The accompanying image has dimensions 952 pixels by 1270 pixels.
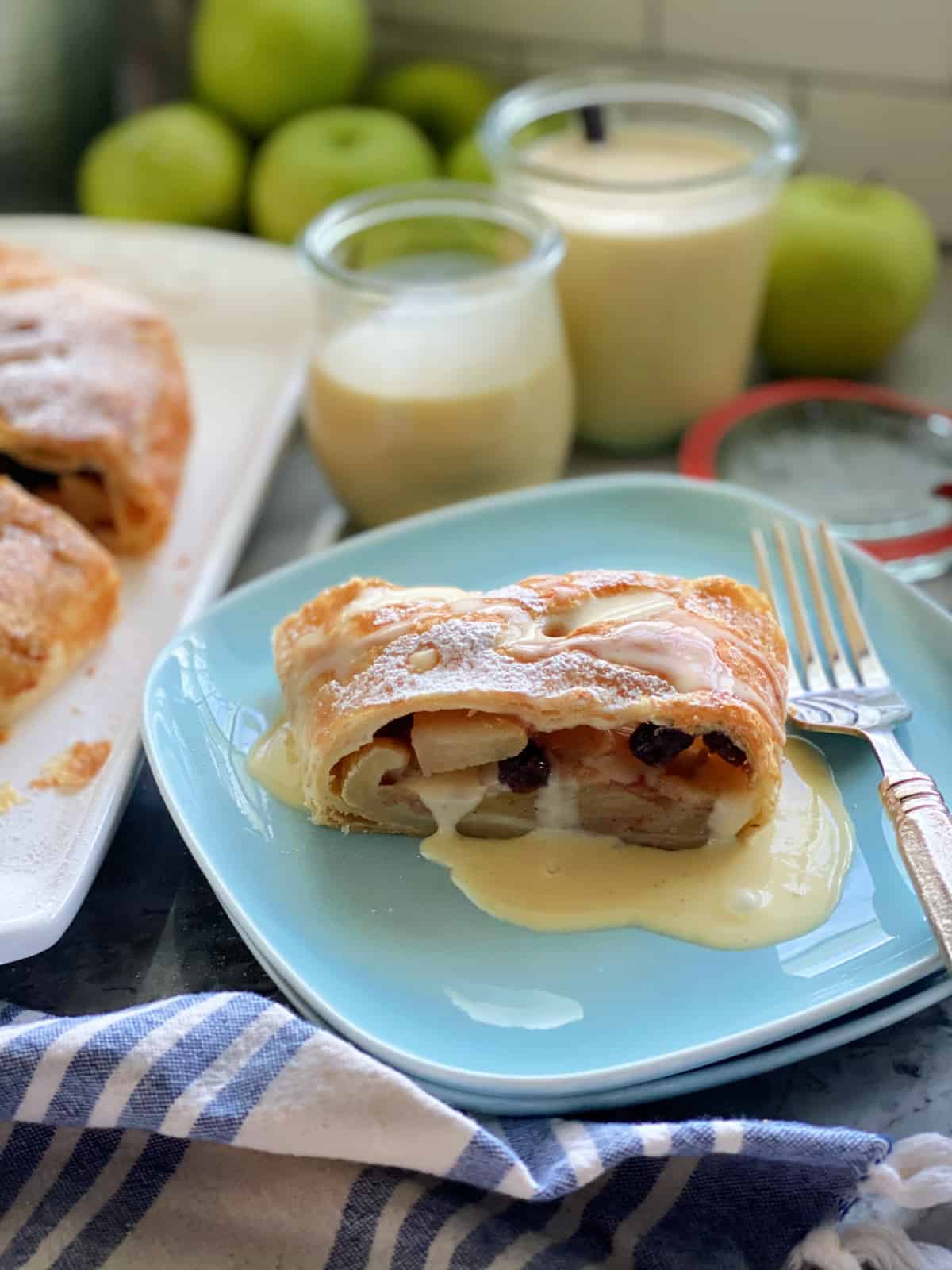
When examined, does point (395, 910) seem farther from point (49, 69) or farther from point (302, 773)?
point (49, 69)

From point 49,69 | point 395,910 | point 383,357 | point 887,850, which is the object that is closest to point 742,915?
point 887,850

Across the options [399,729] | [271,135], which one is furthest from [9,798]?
[271,135]

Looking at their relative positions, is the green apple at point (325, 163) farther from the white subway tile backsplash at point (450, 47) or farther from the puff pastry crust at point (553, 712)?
the puff pastry crust at point (553, 712)

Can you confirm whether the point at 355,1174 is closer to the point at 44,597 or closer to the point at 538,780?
the point at 538,780

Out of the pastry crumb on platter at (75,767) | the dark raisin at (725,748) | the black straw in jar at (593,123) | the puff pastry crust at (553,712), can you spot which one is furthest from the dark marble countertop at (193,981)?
the black straw in jar at (593,123)

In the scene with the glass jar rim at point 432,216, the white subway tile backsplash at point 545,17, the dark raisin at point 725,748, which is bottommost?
the dark raisin at point 725,748
